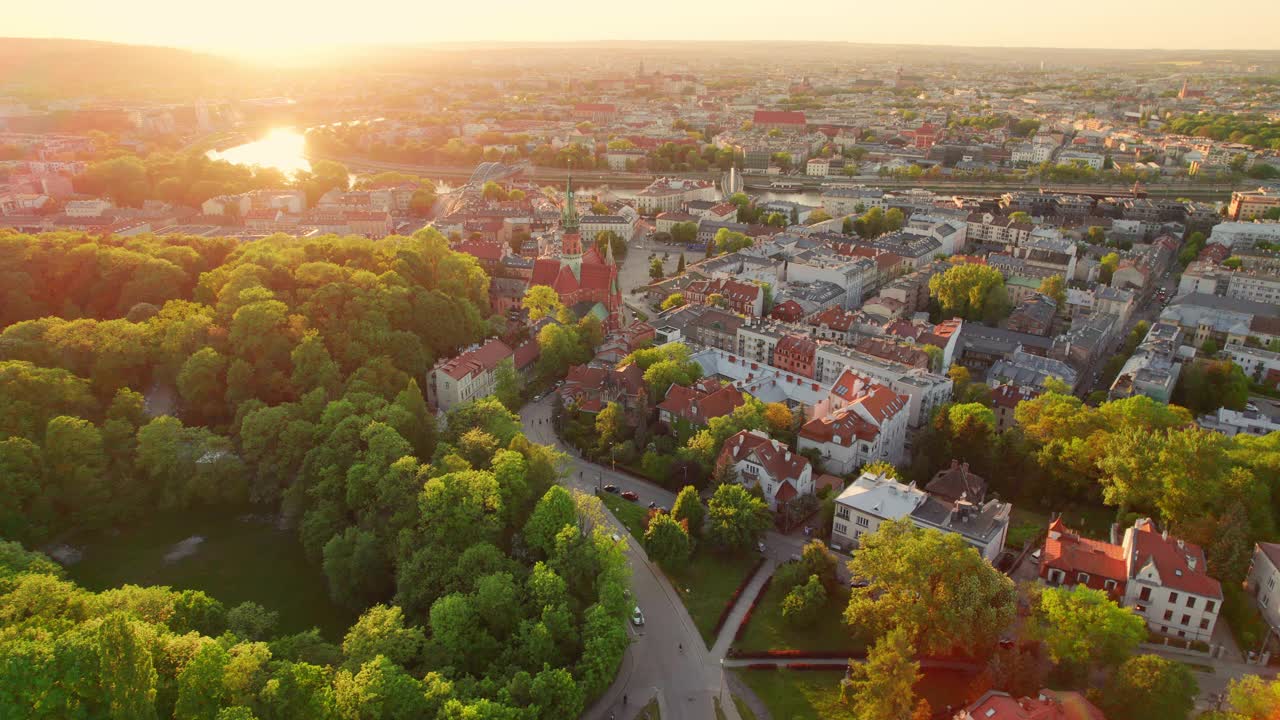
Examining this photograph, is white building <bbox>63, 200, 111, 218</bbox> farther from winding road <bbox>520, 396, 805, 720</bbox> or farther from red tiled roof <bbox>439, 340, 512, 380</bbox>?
winding road <bbox>520, 396, 805, 720</bbox>

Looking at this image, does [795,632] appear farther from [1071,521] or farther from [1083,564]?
[1071,521]

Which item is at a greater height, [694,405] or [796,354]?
[694,405]

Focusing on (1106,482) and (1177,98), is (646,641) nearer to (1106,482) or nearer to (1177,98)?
(1106,482)

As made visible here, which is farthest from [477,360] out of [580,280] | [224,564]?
[224,564]

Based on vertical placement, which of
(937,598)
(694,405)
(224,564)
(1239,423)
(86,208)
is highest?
(86,208)

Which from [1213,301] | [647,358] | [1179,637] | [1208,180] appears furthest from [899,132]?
[1179,637]

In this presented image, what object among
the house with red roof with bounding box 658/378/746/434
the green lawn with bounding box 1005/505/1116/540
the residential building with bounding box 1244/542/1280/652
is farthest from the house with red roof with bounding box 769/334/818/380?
the residential building with bounding box 1244/542/1280/652
